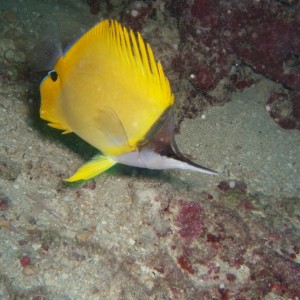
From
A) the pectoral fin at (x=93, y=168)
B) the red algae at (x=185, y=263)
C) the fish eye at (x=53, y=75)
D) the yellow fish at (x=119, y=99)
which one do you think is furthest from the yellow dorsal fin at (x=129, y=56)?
the red algae at (x=185, y=263)

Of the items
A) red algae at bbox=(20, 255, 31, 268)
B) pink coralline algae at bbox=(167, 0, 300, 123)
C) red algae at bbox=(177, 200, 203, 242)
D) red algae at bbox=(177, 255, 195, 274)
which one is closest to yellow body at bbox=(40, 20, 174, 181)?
red algae at bbox=(20, 255, 31, 268)

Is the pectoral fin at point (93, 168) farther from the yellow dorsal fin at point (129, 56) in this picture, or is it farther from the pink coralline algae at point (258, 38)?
the pink coralline algae at point (258, 38)

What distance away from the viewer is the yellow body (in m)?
2.26

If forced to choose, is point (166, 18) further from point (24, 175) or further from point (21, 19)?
point (24, 175)

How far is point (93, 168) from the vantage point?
2479mm

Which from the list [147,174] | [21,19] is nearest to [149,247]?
[147,174]

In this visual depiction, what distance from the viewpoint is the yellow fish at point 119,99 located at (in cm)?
225

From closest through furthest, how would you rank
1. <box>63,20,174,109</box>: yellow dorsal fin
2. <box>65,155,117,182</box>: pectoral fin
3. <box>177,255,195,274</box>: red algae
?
1. <box>63,20,174,109</box>: yellow dorsal fin
2. <box>65,155,117,182</box>: pectoral fin
3. <box>177,255,195,274</box>: red algae

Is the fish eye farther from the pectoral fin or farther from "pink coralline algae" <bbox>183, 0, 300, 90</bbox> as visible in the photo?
"pink coralline algae" <bbox>183, 0, 300, 90</bbox>

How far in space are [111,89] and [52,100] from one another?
585mm

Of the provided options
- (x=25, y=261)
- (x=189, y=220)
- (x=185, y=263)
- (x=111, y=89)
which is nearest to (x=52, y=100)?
(x=111, y=89)

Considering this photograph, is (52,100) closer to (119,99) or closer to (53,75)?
(53,75)

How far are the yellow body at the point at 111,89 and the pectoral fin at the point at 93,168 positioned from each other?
0.01 meters

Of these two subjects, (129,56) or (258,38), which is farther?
(258,38)
